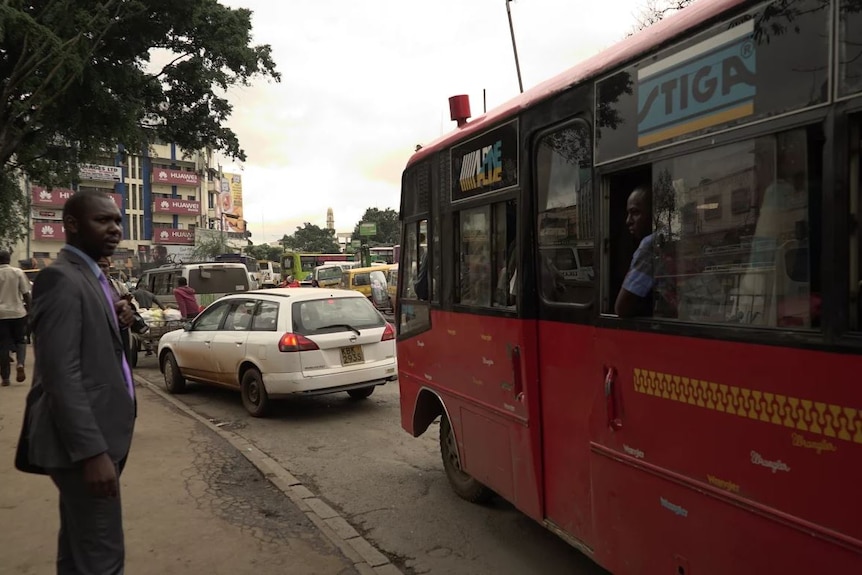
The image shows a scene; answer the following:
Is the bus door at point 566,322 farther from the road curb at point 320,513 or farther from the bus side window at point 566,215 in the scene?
the road curb at point 320,513

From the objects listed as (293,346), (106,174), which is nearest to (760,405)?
(293,346)

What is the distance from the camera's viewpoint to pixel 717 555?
2.37m

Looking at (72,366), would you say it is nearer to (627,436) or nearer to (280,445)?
(627,436)

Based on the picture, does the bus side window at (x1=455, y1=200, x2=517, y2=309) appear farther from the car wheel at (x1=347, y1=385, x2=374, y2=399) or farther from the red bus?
the car wheel at (x1=347, y1=385, x2=374, y2=399)

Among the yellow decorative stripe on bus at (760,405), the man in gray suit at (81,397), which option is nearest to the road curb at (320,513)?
the man in gray suit at (81,397)

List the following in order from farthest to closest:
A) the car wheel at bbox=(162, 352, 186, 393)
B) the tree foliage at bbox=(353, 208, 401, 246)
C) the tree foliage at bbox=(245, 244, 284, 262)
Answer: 1. the tree foliage at bbox=(353, 208, 401, 246)
2. the tree foliage at bbox=(245, 244, 284, 262)
3. the car wheel at bbox=(162, 352, 186, 393)

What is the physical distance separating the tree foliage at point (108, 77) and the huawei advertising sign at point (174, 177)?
60.5 m

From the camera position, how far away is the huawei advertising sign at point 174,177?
243ft

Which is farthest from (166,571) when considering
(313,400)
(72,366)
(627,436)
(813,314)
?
(313,400)

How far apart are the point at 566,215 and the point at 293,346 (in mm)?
4983

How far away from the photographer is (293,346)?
7629mm

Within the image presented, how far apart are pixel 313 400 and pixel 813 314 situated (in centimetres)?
787

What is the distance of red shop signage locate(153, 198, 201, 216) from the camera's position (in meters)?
74.0

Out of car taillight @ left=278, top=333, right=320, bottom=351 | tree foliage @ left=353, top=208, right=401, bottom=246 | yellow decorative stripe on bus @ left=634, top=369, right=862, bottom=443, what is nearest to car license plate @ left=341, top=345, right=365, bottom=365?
car taillight @ left=278, top=333, right=320, bottom=351
